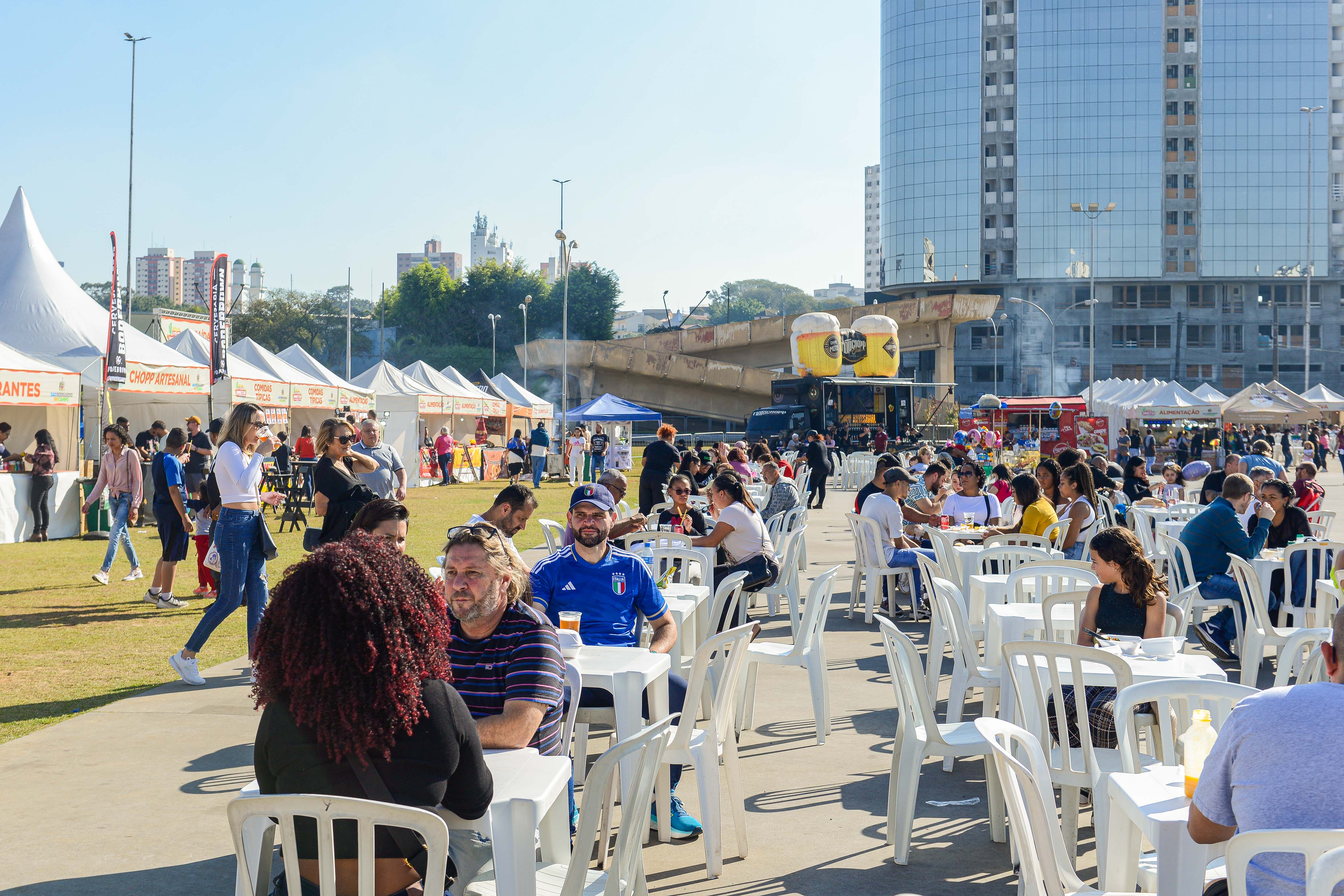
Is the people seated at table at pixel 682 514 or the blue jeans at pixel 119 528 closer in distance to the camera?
the people seated at table at pixel 682 514

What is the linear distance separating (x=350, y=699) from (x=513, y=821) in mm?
643

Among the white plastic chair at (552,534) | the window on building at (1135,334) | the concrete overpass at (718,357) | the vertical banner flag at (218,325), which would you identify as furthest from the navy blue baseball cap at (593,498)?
the window on building at (1135,334)

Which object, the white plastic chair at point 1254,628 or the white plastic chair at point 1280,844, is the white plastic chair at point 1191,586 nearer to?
the white plastic chair at point 1254,628

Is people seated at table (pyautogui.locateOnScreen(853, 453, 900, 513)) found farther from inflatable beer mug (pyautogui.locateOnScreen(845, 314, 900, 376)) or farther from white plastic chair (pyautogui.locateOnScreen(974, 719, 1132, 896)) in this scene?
inflatable beer mug (pyautogui.locateOnScreen(845, 314, 900, 376))

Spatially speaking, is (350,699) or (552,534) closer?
(350,699)

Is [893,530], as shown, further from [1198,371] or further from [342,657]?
[1198,371]

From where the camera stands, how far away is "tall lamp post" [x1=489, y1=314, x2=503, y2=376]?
78875 millimetres

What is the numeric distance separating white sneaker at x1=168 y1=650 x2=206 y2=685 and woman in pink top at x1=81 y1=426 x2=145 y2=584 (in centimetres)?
519

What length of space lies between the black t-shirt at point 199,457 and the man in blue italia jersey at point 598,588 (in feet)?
36.6

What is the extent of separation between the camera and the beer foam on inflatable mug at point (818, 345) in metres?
47.6

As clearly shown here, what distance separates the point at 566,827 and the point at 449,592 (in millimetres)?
854

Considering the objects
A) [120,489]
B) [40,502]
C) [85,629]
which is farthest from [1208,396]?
[85,629]

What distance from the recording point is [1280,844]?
234 centimetres

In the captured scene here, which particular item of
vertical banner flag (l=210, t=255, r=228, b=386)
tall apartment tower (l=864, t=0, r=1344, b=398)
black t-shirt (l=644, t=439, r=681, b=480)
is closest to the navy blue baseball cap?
black t-shirt (l=644, t=439, r=681, b=480)
